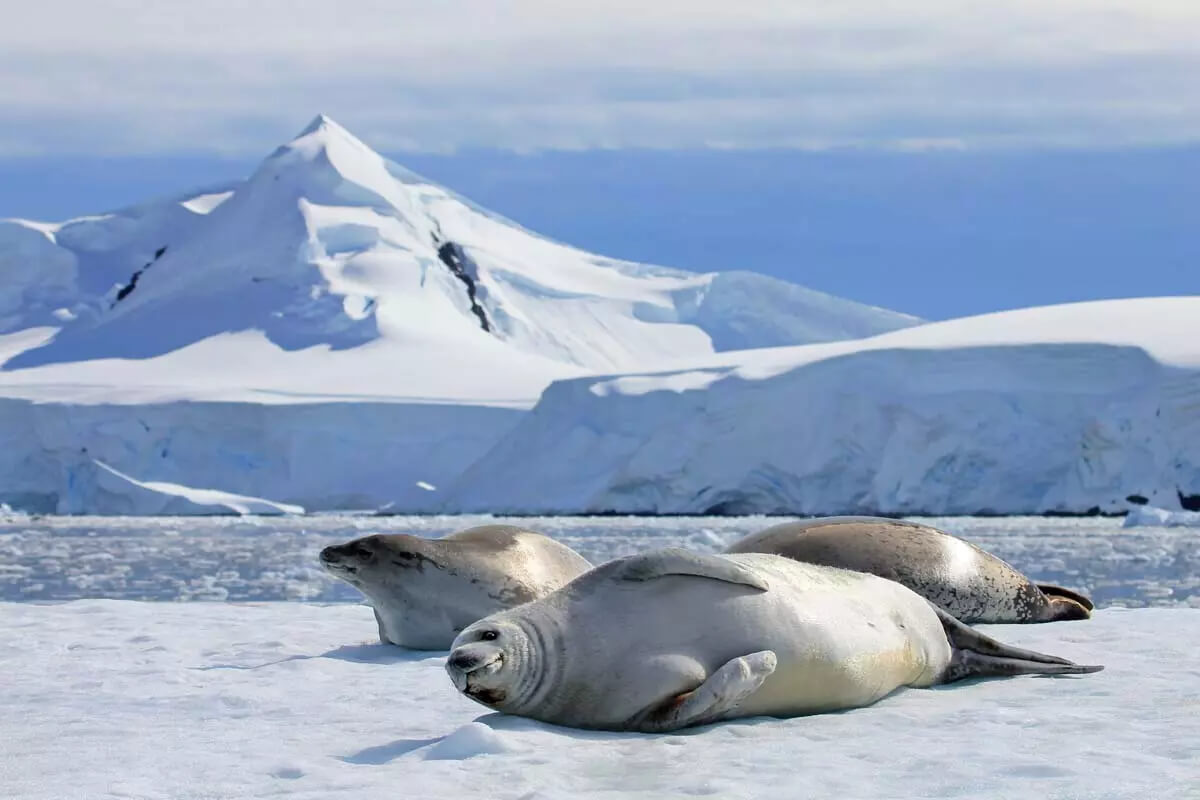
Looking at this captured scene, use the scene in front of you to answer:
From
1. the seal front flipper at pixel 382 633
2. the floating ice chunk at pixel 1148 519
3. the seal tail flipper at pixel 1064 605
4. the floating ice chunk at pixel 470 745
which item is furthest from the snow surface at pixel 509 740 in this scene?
the floating ice chunk at pixel 1148 519

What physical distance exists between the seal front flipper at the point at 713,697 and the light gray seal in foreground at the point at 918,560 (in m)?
2.24

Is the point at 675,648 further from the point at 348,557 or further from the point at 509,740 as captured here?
the point at 348,557

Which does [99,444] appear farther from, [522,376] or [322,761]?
[322,761]

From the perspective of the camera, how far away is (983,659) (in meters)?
4.86

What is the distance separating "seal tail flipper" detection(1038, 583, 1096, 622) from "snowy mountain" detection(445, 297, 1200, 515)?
22.7 meters

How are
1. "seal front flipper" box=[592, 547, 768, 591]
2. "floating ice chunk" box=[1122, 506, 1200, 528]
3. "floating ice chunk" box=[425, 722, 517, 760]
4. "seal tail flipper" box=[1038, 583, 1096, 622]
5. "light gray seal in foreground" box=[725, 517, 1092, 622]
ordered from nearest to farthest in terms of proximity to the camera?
1. "floating ice chunk" box=[425, 722, 517, 760]
2. "seal front flipper" box=[592, 547, 768, 591]
3. "light gray seal in foreground" box=[725, 517, 1092, 622]
4. "seal tail flipper" box=[1038, 583, 1096, 622]
5. "floating ice chunk" box=[1122, 506, 1200, 528]

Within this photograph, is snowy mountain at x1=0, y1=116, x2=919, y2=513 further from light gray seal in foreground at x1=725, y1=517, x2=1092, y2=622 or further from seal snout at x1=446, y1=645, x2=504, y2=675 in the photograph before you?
seal snout at x1=446, y1=645, x2=504, y2=675

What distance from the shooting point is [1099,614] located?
290 inches

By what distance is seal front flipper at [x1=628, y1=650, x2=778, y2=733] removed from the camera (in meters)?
3.93

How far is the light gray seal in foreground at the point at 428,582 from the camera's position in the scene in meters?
6.09

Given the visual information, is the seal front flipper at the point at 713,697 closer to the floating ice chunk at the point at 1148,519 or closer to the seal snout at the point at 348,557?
the seal snout at the point at 348,557

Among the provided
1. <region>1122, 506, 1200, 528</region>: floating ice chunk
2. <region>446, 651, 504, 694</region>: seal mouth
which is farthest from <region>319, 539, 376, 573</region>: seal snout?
<region>1122, 506, 1200, 528</region>: floating ice chunk

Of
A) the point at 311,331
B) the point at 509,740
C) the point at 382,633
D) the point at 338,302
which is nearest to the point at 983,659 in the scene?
the point at 509,740

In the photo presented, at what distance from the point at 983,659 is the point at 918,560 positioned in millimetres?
1589
